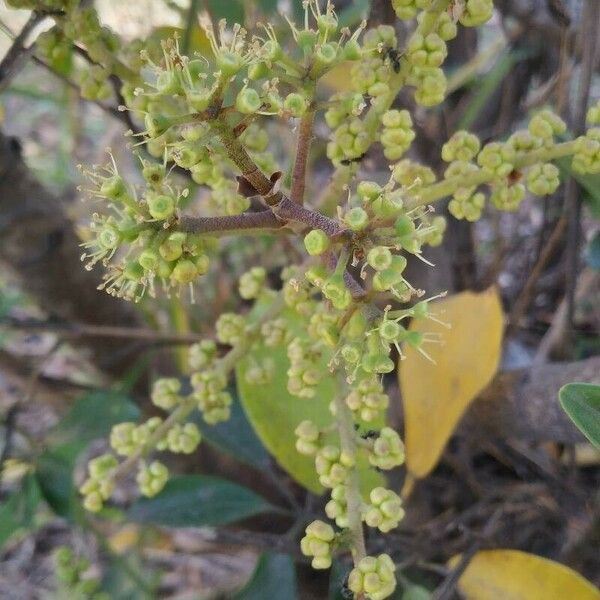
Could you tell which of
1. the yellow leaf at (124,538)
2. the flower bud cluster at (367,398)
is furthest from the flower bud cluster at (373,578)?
the yellow leaf at (124,538)

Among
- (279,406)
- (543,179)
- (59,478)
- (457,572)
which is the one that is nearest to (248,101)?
(543,179)

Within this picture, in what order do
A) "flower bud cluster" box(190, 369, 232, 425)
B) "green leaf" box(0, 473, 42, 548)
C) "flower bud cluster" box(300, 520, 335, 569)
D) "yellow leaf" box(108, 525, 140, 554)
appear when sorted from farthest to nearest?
"yellow leaf" box(108, 525, 140, 554) < "green leaf" box(0, 473, 42, 548) < "flower bud cluster" box(190, 369, 232, 425) < "flower bud cluster" box(300, 520, 335, 569)

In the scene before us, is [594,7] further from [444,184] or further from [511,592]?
[511,592]

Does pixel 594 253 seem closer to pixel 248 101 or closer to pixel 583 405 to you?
pixel 583 405

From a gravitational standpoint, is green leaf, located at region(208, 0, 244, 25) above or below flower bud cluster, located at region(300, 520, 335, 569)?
above

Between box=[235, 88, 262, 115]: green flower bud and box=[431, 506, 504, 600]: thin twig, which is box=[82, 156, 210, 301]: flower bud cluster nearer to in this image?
box=[235, 88, 262, 115]: green flower bud

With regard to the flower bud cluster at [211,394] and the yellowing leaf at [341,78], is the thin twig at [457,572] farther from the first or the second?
the yellowing leaf at [341,78]

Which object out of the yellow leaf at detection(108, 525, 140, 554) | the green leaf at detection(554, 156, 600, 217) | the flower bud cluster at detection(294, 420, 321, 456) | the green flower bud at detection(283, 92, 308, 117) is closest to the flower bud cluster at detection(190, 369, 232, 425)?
the flower bud cluster at detection(294, 420, 321, 456)
